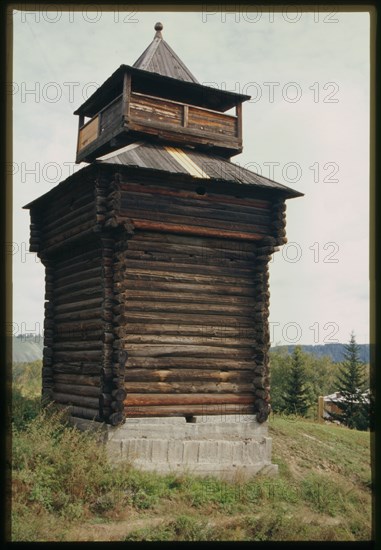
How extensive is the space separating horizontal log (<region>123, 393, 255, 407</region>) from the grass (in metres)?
1.27

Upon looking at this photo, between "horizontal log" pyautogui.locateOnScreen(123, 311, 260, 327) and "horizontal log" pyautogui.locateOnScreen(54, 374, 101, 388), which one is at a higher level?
"horizontal log" pyautogui.locateOnScreen(123, 311, 260, 327)

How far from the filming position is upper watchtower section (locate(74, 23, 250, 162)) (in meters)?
15.3

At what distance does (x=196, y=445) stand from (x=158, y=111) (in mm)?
8224

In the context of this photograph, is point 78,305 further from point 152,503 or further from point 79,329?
point 152,503

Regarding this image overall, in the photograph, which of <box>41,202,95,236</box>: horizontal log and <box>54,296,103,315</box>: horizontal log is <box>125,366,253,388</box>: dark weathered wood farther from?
<box>41,202,95,236</box>: horizontal log

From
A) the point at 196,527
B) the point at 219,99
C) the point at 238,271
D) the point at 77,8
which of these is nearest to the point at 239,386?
the point at 238,271

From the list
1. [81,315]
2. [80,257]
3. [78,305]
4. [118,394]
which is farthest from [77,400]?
[80,257]

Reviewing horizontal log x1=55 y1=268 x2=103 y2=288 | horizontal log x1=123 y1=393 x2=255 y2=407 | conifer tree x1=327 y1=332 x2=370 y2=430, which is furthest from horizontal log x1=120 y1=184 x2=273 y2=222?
conifer tree x1=327 y1=332 x2=370 y2=430

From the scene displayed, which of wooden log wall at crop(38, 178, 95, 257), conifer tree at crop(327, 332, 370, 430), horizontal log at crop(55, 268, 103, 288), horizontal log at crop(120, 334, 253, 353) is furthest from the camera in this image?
conifer tree at crop(327, 332, 370, 430)

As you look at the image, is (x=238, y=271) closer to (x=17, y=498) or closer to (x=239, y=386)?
(x=239, y=386)

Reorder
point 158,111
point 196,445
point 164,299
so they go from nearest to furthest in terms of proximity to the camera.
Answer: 1. point 196,445
2. point 164,299
3. point 158,111

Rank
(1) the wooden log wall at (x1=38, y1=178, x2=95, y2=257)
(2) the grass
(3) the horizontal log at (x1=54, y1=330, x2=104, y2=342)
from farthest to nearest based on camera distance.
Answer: (1) the wooden log wall at (x1=38, y1=178, x2=95, y2=257)
(3) the horizontal log at (x1=54, y1=330, x2=104, y2=342)
(2) the grass

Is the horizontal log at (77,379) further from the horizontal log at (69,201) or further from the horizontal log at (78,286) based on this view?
the horizontal log at (69,201)

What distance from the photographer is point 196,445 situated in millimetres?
13844
